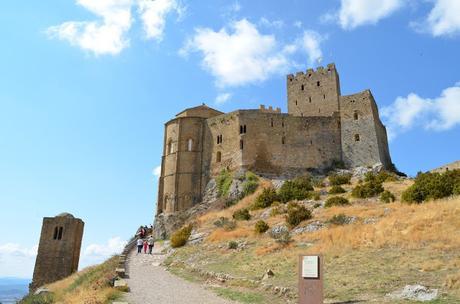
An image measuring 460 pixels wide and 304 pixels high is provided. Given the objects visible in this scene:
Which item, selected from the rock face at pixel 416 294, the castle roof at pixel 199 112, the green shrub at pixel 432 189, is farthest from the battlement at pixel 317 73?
the rock face at pixel 416 294

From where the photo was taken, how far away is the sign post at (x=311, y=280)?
993 centimetres

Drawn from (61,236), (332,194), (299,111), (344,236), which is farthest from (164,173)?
(344,236)

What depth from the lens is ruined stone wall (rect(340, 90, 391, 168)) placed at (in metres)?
39.4

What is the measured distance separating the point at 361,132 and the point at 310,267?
32.5 meters

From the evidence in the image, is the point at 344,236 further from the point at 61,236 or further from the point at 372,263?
the point at 61,236

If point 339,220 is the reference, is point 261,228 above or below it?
below

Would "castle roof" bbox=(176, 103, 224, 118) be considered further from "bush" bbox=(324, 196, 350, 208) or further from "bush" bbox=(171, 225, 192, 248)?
"bush" bbox=(324, 196, 350, 208)

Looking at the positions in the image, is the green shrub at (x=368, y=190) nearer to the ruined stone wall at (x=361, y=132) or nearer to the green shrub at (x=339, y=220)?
the green shrub at (x=339, y=220)

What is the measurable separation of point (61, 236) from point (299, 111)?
31.6 metres

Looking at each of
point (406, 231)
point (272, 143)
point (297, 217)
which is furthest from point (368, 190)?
point (272, 143)

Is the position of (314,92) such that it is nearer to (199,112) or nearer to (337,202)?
(199,112)

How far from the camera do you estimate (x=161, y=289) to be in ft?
47.0

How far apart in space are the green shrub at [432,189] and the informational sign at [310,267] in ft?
46.6

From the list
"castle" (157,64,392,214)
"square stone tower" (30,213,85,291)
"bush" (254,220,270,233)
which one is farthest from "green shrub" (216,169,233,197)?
"square stone tower" (30,213,85,291)
